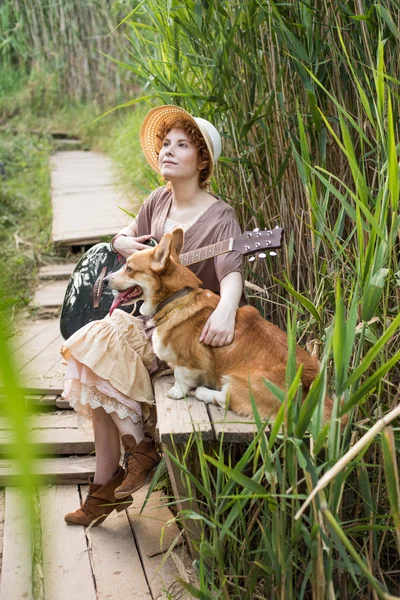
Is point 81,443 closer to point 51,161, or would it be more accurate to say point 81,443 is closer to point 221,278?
point 221,278

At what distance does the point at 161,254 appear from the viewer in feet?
8.25

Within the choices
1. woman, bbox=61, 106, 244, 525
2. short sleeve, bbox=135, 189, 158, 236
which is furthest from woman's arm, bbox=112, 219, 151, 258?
short sleeve, bbox=135, 189, 158, 236

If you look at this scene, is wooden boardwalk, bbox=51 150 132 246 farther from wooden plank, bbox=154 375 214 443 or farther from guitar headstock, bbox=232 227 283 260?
wooden plank, bbox=154 375 214 443

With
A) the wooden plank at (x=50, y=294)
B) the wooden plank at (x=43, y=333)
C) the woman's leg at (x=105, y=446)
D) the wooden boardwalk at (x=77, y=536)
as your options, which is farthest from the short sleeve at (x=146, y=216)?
the wooden plank at (x=50, y=294)

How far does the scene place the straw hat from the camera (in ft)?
9.16

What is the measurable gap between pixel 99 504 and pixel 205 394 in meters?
0.67

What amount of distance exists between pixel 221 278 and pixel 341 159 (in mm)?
649

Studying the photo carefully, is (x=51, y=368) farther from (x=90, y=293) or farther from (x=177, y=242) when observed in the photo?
(x=177, y=242)

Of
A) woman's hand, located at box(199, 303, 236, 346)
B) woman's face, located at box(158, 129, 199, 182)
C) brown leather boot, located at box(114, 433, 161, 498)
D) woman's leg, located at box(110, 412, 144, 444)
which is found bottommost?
brown leather boot, located at box(114, 433, 161, 498)

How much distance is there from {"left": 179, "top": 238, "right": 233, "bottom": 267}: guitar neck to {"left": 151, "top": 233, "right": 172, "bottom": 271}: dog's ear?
20 centimetres

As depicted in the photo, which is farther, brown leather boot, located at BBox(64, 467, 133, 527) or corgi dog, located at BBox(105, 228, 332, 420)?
brown leather boot, located at BBox(64, 467, 133, 527)

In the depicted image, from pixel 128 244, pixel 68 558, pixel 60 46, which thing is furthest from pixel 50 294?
pixel 60 46

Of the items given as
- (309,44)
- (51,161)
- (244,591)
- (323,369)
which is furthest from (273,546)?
(51,161)

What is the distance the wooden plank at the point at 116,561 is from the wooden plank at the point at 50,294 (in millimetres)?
2630
